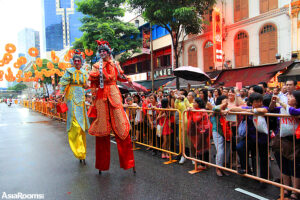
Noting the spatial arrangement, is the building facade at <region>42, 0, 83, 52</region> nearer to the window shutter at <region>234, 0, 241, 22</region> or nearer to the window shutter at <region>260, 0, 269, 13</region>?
the window shutter at <region>234, 0, 241, 22</region>

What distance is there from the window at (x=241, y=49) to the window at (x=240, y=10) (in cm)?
102

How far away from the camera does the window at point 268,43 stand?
13320 mm

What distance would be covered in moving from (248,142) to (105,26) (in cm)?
1754

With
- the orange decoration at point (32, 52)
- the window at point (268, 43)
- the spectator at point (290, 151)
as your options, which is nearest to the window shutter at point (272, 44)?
the window at point (268, 43)

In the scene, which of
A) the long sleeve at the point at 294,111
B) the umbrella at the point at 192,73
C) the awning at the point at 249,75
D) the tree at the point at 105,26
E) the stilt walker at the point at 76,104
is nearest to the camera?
the long sleeve at the point at 294,111

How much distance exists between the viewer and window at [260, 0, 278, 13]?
13306 millimetres

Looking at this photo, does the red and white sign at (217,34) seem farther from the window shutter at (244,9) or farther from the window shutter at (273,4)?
the window shutter at (273,4)

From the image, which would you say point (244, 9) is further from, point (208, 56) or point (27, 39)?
point (27, 39)

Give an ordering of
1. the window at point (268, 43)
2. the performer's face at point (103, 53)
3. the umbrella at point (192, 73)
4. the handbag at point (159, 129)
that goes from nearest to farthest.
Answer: the performer's face at point (103, 53), the handbag at point (159, 129), the umbrella at point (192, 73), the window at point (268, 43)

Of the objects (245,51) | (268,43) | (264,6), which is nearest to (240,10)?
(264,6)

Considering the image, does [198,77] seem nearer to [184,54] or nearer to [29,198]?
[29,198]

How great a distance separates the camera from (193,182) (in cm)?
387

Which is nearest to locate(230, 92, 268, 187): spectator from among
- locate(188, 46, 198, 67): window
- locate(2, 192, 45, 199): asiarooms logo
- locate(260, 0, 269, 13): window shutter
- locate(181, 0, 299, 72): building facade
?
locate(2, 192, 45, 199): asiarooms logo

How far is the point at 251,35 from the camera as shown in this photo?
47.8 ft
